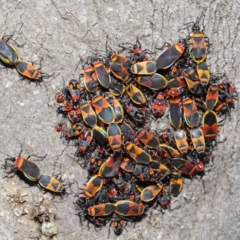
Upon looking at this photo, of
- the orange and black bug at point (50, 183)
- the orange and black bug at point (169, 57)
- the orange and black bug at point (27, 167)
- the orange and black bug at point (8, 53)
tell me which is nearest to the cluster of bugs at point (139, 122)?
the orange and black bug at point (169, 57)

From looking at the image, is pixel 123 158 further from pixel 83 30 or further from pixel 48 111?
pixel 83 30

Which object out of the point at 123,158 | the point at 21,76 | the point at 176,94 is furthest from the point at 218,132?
the point at 21,76

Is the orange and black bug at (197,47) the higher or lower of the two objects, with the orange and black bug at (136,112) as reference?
higher

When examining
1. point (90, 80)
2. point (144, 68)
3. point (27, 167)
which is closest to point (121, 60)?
point (144, 68)

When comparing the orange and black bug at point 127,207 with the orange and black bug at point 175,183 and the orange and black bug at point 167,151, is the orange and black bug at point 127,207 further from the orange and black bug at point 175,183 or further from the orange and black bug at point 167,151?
the orange and black bug at point 167,151

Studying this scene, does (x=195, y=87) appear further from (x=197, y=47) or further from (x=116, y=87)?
(x=116, y=87)
